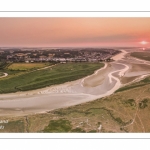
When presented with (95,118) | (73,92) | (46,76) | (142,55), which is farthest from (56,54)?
(142,55)

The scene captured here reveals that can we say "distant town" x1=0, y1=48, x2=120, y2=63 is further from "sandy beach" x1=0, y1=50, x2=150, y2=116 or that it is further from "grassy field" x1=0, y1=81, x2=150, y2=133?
"grassy field" x1=0, y1=81, x2=150, y2=133

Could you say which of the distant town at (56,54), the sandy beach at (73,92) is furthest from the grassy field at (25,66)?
the sandy beach at (73,92)

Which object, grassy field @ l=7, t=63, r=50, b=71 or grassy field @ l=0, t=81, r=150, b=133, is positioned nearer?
grassy field @ l=0, t=81, r=150, b=133

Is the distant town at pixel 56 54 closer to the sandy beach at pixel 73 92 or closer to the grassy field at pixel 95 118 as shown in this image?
the sandy beach at pixel 73 92

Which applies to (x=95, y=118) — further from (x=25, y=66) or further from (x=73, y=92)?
(x=25, y=66)

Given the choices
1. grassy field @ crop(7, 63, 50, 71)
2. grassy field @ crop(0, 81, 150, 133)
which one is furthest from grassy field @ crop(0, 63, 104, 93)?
grassy field @ crop(0, 81, 150, 133)

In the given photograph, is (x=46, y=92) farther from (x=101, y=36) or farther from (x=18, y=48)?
(x=101, y=36)
